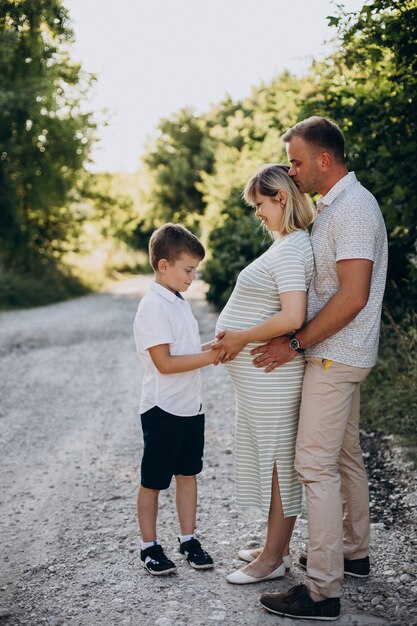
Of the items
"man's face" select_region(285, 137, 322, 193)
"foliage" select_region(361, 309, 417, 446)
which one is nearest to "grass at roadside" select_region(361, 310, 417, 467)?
"foliage" select_region(361, 309, 417, 446)

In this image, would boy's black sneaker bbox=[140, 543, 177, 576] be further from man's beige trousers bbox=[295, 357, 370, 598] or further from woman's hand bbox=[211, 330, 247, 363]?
woman's hand bbox=[211, 330, 247, 363]

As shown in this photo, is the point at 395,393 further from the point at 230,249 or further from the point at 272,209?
the point at 230,249

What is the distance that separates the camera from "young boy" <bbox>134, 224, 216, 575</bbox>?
3.62 metres

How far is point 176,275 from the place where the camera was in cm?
371

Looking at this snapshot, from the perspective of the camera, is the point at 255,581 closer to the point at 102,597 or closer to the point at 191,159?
the point at 102,597

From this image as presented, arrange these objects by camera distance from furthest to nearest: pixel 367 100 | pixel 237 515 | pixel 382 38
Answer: pixel 367 100
pixel 382 38
pixel 237 515

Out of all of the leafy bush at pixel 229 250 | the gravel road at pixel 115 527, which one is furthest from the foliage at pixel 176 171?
the gravel road at pixel 115 527

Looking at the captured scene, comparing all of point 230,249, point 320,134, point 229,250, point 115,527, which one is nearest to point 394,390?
point 115,527

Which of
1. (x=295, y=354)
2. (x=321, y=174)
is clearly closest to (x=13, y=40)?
(x=321, y=174)

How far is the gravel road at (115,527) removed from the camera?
335 cm

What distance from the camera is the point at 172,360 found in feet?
11.8

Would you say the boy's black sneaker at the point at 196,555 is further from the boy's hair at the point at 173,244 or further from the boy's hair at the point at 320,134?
the boy's hair at the point at 320,134

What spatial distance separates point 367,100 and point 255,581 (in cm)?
413

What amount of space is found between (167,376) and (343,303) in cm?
105
